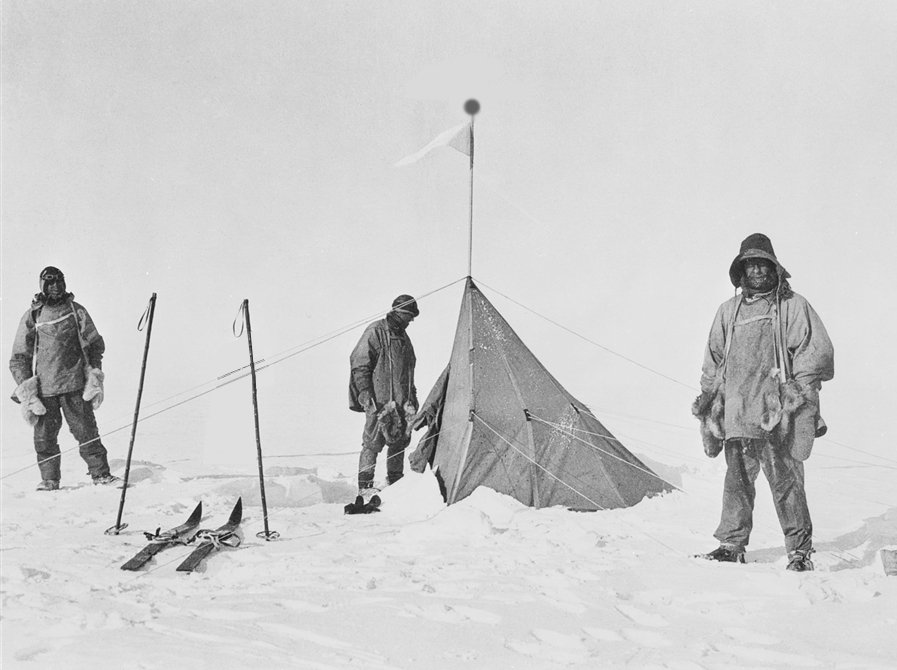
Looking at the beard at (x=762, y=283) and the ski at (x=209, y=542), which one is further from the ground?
the beard at (x=762, y=283)

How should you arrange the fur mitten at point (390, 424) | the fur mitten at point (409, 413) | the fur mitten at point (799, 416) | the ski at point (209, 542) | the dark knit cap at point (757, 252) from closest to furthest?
the ski at point (209, 542) → the fur mitten at point (799, 416) → the dark knit cap at point (757, 252) → the fur mitten at point (390, 424) → the fur mitten at point (409, 413)

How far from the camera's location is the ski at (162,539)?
12.8 feet

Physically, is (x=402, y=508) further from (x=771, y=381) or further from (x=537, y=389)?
(x=771, y=381)

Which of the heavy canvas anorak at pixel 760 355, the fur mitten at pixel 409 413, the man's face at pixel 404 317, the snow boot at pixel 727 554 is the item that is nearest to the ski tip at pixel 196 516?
the fur mitten at pixel 409 413

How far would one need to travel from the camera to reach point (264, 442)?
37.0ft

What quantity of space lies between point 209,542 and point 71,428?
3.17 meters

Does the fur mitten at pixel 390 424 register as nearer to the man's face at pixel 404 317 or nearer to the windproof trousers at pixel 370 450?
the windproof trousers at pixel 370 450

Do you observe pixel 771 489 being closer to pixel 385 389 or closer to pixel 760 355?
pixel 760 355

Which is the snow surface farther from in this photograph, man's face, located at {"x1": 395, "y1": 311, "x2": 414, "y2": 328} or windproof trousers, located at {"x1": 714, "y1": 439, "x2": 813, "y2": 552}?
man's face, located at {"x1": 395, "y1": 311, "x2": 414, "y2": 328}

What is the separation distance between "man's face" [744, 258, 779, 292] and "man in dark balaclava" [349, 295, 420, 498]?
3217 mm

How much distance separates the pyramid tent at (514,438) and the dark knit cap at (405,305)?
0.68 metres

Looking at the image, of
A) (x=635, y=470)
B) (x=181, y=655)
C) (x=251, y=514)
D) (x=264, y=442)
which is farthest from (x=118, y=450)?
(x=181, y=655)

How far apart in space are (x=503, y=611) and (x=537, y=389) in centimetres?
304

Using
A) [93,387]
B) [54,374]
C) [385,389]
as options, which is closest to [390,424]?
[385,389]
